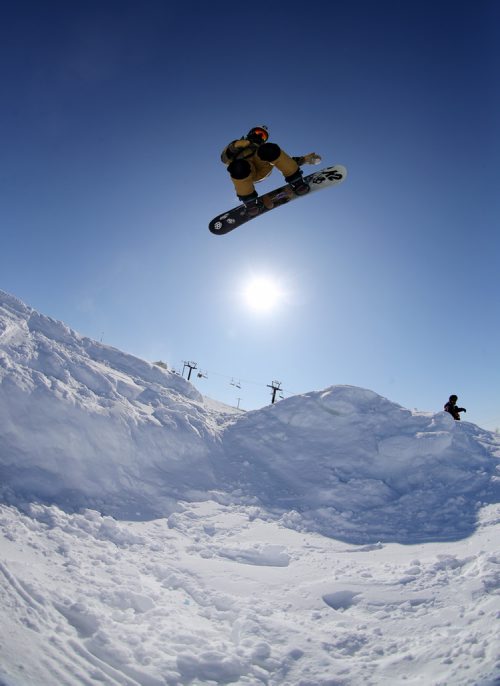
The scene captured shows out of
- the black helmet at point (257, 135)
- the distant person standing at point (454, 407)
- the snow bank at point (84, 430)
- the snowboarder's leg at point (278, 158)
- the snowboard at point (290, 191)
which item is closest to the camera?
the snowboarder's leg at point (278, 158)

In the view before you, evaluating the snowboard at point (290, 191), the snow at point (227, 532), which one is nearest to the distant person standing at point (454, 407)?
the snow at point (227, 532)

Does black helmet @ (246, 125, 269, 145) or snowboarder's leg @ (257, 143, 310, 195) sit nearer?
snowboarder's leg @ (257, 143, 310, 195)

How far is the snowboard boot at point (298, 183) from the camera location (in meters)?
7.23

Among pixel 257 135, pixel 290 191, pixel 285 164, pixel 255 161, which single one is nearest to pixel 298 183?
pixel 290 191

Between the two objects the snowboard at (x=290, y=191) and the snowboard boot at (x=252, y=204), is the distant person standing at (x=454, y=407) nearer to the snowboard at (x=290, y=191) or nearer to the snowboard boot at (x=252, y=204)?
the snowboard at (x=290, y=191)

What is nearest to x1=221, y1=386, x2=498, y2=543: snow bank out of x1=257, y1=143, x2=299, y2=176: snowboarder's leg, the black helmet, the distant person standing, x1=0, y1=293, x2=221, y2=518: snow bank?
x1=0, y1=293, x2=221, y2=518: snow bank

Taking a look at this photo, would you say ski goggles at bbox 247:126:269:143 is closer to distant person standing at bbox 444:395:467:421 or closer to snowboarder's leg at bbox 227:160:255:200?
snowboarder's leg at bbox 227:160:255:200

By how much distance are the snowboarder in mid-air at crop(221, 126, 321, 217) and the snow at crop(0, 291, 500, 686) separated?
5.84 metres

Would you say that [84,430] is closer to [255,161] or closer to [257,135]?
[255,161]

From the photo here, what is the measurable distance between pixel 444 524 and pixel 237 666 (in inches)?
213

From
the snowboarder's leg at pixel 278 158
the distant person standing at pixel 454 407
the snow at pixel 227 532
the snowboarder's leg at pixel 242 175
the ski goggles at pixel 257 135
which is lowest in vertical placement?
the snow at pixel 227 532

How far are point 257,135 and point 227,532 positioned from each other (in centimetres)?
721

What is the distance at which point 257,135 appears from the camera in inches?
263

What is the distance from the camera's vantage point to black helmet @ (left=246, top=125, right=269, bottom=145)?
6676mm
